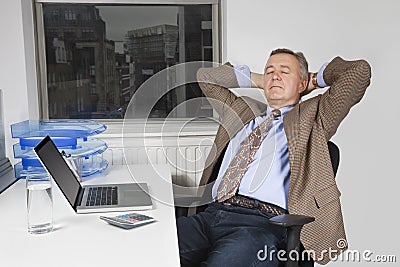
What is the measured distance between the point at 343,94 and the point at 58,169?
1083 mm

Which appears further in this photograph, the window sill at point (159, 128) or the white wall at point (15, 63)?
the window sill at point (159, 128)

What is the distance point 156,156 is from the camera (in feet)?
8.30

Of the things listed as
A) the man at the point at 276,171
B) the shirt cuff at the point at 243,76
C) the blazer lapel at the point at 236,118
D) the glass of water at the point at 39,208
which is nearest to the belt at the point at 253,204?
the man at the point at 276,171

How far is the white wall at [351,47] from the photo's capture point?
2.45 metres

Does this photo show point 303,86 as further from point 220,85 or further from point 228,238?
point 228,238

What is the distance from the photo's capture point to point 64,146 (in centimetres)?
203

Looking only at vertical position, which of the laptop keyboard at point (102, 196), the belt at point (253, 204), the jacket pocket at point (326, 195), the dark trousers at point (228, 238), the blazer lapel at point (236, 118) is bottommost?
the dark trousers at point (228, 238)

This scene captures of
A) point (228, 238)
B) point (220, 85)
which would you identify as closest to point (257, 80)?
point (220, 85)

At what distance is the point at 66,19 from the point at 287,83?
4.44 ft

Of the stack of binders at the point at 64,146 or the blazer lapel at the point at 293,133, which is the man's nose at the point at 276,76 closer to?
the blazer lapel at the point at 293,133

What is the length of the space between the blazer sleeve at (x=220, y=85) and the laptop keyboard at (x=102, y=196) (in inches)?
26.7

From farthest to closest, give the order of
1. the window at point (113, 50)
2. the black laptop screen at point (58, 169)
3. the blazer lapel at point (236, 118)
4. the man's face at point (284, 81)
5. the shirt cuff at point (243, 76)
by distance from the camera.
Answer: the window at point (113, 50), the shirt cuff at point (243, 76), the blazer lapel at point (236, 118), the man's face at point (284, 81), the black laptop screen at point (58, 169)

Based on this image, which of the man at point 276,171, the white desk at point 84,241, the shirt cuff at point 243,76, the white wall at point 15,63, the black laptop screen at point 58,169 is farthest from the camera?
the white wall at point 15,63

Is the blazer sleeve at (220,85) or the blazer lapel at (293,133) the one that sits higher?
the blazer sleeve at (220,85)
